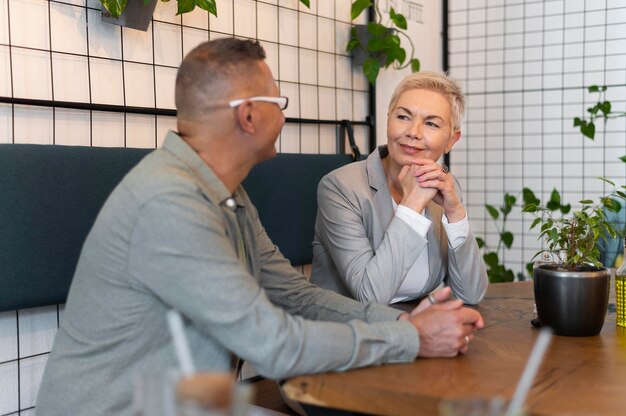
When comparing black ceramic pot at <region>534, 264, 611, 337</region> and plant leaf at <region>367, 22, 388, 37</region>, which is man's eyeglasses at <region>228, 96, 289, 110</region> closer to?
black ceramic pot at <region>534, 264, 611, 337</region>

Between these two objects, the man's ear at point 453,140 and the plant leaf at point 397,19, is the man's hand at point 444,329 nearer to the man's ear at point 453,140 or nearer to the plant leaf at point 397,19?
the man's ear at point 453,140

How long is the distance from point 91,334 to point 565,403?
875mm

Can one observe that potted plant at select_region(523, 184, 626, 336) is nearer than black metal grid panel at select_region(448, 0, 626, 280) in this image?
Yes

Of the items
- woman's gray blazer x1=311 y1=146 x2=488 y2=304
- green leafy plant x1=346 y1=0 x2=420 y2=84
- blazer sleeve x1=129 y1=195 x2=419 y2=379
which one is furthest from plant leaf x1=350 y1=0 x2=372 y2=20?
blazer sleeve x1=129 y1=195 x2=419 y2=379

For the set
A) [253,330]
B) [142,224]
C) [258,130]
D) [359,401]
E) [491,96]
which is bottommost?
[359,401]

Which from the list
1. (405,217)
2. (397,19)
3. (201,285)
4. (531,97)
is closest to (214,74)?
(201,285)

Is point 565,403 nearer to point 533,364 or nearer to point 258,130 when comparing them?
point 533,364

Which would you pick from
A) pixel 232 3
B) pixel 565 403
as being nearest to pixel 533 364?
pixel 565 403

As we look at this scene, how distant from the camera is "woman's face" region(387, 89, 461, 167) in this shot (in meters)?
2.35

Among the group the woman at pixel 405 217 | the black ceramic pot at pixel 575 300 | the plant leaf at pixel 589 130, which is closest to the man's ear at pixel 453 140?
the woman at pixel 405 217

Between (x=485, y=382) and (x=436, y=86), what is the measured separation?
1330mm

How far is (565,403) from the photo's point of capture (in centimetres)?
118

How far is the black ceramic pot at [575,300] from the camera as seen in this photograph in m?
1.64

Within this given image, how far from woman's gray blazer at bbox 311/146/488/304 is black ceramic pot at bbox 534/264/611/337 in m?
0.45
